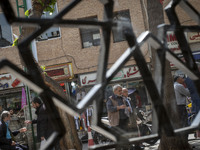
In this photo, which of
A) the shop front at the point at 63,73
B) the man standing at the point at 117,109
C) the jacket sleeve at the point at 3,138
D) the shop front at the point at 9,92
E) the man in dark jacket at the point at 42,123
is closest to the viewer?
the man standing at the point at 117,109

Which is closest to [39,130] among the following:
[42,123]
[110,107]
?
[42,123]

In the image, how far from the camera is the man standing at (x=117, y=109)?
5.15 metres

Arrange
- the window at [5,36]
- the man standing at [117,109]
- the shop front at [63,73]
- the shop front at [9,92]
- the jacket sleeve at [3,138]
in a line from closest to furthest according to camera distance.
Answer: the man standing at [117,109], the jacket sleeve at [3,138], the window at [5,36], the shop front at [63,73], the shop front at [9,92]

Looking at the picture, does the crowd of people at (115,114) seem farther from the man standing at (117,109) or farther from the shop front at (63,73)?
the shop front at (63,73)

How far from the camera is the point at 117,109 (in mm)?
5180

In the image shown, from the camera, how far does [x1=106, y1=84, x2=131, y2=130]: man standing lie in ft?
16.9

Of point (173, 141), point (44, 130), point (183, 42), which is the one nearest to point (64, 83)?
point (44, 130)

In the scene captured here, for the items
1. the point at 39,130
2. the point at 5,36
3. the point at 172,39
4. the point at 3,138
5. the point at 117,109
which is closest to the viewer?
the point at 172,39

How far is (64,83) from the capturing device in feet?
50.0

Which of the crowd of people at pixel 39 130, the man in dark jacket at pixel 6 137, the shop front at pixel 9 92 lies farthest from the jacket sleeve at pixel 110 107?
the shop front at pixel 9 92

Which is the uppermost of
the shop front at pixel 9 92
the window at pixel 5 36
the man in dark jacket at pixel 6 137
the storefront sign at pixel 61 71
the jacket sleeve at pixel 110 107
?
the window at pixel 5 36

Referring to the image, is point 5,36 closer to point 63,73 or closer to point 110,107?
point 63,73

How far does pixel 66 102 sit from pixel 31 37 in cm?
35

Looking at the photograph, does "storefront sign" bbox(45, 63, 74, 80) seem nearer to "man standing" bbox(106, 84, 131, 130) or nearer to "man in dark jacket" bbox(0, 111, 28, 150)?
"man in dark jacket" bbox(0, 111, 28, 150)
